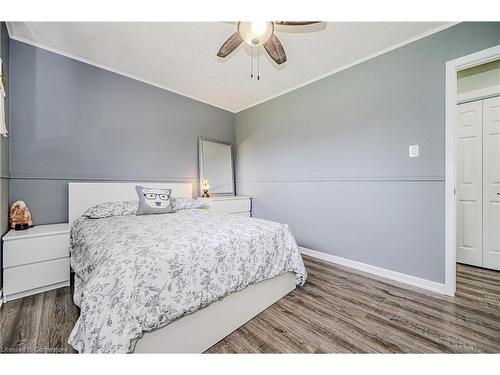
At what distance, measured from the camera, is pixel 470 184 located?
263 cm

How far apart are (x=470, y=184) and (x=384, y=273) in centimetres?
163

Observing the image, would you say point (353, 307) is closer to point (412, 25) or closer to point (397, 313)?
point (397, 313)

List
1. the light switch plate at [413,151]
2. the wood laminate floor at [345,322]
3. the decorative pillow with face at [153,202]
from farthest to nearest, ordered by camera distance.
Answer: the decorative pillow with face at [153,202]
the light switch plate at [413,151]
the wood laminate floor at [345,322]

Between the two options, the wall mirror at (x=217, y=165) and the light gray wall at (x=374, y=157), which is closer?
the light gray wall at (x=374, y=157)

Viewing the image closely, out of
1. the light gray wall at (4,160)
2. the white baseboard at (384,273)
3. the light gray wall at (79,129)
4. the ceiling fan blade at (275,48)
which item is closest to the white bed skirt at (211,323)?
the white baseboard at (384,273)

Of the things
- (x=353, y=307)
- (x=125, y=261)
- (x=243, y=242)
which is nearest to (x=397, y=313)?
(x=353, y=307)

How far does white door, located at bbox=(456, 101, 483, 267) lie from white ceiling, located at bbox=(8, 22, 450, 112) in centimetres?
132

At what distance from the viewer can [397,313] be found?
165 cm

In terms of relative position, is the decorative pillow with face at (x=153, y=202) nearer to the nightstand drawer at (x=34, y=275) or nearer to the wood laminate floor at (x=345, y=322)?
the nightstand drawer at (x=34, y=275)

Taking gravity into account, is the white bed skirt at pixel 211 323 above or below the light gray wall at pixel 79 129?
below

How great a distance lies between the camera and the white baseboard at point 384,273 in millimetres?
1997

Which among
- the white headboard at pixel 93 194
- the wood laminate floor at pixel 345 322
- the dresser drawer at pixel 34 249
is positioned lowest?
the wood laminate floor at pixel 345 322

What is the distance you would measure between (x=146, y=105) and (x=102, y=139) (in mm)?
778

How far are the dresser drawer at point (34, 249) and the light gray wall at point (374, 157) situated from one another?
2.66m
